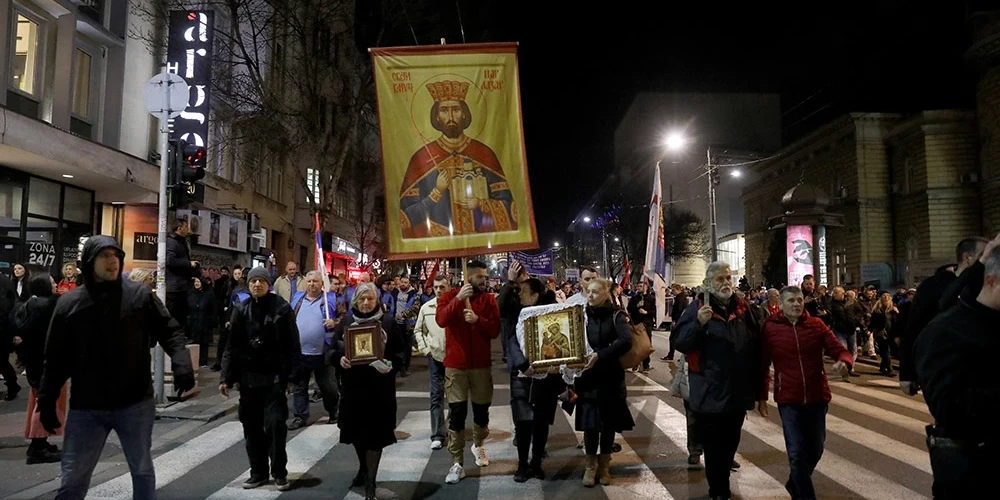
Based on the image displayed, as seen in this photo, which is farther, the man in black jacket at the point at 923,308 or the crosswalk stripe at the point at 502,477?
the crosswalk stripe at the point at 502,477

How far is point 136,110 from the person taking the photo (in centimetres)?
1728

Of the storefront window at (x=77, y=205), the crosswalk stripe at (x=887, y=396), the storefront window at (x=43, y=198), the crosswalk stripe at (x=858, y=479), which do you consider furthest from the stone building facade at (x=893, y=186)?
the storefront window at (x=43, y=198)

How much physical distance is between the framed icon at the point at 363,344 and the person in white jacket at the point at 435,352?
1.70 m

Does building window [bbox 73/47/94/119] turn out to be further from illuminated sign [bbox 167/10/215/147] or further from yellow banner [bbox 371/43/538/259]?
yellow banner [bbox 371/43/538/259]

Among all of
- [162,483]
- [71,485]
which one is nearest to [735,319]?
[71,485]

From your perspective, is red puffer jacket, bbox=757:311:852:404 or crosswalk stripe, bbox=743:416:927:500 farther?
crosswalk stripe, bbox=743:416:927:500

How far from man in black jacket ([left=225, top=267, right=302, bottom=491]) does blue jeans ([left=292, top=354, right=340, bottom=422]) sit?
2.09m

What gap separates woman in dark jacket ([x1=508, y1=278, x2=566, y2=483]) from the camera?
6109mm

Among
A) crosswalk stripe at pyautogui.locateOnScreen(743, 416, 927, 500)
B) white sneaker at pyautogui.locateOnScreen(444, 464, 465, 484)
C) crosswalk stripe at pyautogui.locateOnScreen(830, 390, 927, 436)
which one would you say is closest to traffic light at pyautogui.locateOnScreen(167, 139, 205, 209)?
white sneaker at pyautogui.locateOnScreen(444, 464, 465, 484)

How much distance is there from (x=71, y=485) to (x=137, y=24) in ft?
53.7

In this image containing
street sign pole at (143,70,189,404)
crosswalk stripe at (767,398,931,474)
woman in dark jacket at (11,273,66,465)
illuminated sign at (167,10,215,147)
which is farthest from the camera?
illuminated sign at (167,10,215,147)

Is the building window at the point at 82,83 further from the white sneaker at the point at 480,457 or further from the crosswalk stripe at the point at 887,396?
the crosswalk stripe at the point at 887,396

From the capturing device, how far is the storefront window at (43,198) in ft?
49.1

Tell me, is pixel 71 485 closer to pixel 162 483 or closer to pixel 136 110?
pixel 162 483
